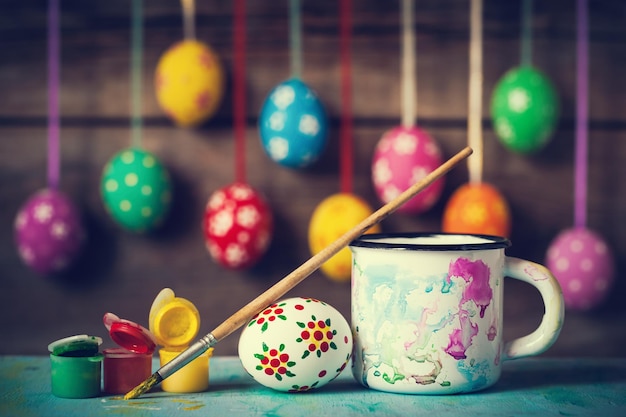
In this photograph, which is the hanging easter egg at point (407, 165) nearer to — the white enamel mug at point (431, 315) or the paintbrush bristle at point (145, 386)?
the white enamel mug at point (431, 315)

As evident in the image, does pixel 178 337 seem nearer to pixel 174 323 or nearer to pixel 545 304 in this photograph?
pixel 174 323

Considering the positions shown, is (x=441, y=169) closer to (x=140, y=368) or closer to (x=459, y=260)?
(x=459, y=260)

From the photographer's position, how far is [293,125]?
85 centimetres

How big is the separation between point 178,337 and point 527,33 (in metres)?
0.55

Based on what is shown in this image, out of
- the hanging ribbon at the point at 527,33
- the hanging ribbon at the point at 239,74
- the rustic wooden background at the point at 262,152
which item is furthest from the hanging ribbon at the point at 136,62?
the hanging ribbon at the point at 527,33

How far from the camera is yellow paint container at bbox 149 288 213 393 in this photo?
2.08ft

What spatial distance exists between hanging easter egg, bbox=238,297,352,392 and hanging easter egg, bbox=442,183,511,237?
289 mm

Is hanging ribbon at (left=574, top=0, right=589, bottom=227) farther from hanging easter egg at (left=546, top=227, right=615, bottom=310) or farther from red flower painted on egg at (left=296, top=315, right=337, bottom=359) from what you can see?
red flower painted on egg at (left=296, top=315, right=337, bottom=359)

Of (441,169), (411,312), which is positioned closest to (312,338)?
(411,312)

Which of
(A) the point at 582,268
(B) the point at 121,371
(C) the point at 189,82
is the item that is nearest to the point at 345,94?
(C) the point at 189,82

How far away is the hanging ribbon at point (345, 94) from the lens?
92 centimetres

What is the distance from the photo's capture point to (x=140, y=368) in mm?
632

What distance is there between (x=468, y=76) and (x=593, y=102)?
152mm

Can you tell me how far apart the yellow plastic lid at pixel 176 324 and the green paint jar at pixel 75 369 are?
5 centimetres
